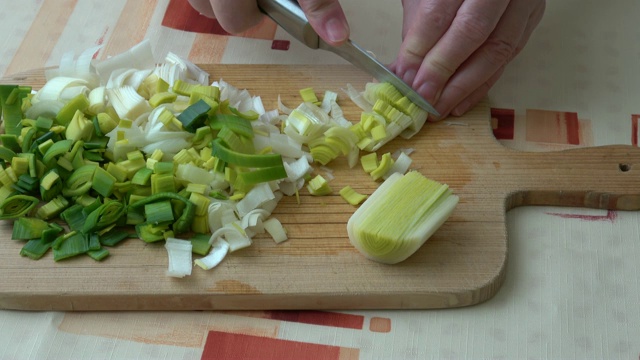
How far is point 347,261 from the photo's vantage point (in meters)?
1.67

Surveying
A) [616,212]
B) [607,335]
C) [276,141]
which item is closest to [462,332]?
[607,335]

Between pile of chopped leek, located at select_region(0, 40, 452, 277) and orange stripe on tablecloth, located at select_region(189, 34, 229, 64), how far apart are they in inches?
6.8

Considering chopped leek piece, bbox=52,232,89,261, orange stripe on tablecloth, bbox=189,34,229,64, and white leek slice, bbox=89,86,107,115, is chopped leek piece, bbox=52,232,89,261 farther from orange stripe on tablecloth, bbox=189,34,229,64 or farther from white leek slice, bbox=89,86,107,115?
orange stripe on tablecloth, bbox=189,34,229,64

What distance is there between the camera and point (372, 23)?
2.32m

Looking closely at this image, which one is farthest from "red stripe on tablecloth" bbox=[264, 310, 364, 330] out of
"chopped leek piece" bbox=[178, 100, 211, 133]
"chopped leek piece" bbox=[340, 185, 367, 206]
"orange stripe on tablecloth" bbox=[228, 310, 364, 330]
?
"chopped leek piece" bbox=[178, 100, 211, 133]

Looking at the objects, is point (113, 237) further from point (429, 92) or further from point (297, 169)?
point (429, 92)

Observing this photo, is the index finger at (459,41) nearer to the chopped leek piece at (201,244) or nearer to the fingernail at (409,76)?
the fingernail at (409,76)

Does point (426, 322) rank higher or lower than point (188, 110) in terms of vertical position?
lower

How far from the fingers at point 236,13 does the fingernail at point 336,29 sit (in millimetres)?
233

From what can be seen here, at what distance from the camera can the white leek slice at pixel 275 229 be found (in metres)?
1.71

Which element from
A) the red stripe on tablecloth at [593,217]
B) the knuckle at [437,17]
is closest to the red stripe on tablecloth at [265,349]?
the red stripe on tablecloth at [593,217]

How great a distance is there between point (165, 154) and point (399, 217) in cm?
58

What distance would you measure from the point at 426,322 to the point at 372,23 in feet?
3.37

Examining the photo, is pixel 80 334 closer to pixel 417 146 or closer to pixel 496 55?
pixel 417 146
